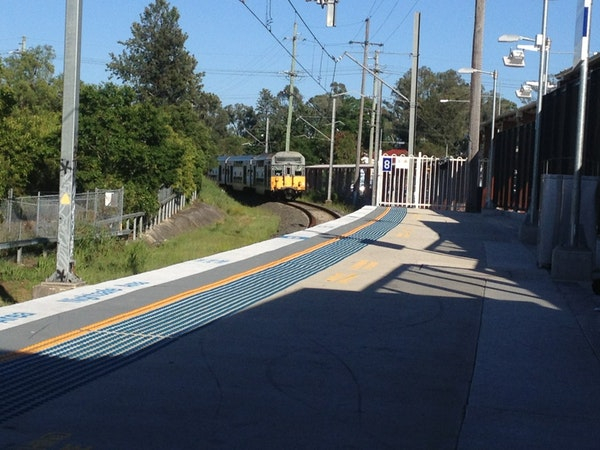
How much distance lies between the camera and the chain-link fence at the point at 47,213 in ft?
79.0

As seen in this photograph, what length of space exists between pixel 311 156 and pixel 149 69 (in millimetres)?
24026

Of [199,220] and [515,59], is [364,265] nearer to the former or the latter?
[515,59]

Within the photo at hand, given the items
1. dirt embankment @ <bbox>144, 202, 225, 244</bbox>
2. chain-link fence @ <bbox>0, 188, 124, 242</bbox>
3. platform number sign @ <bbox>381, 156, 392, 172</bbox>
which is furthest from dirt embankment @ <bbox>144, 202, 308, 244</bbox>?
platform number sign @ <bbox>381, 156, 392, 172</bbox>

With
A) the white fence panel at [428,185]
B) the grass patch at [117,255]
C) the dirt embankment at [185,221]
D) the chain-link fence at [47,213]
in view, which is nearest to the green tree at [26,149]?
the chain-link fence at [47,213]

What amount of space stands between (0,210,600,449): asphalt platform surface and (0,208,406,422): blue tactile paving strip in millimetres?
65

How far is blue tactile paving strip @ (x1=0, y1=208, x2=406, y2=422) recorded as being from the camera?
25.4 feet

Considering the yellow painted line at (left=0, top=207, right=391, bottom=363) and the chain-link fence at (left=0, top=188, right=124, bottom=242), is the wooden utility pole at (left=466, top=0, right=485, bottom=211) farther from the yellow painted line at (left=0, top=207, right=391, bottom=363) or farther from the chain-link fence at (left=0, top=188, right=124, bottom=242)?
the yellow painted line at (left=0, top=207, right=391, bottom=363)

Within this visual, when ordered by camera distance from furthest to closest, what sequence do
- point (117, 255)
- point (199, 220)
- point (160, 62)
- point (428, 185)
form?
point (160, 62) → point (199, 220) → point (428, 185) → point (117, 255)

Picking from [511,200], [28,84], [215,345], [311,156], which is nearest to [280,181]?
[28,84]

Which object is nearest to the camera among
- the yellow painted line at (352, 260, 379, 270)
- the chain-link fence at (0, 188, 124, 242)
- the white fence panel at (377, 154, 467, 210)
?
the yellow painted line at (352, 260, 379, 270)

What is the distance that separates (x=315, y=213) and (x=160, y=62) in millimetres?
28248

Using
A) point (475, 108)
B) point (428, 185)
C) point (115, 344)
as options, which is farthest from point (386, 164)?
point (115, 344)

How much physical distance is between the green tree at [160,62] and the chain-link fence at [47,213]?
41078mm

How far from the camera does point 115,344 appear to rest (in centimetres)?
973
